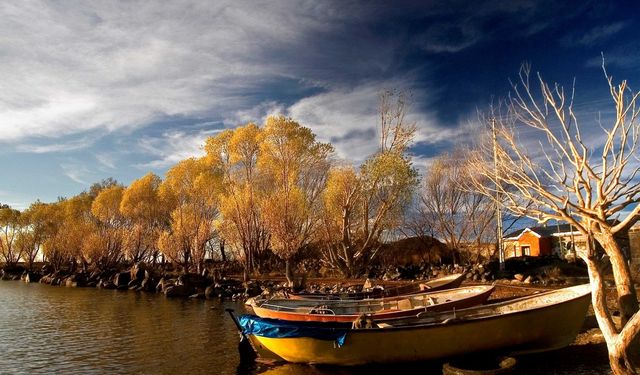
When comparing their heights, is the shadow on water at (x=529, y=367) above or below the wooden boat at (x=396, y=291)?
below

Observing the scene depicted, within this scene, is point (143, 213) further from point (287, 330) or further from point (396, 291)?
point (287, 330)

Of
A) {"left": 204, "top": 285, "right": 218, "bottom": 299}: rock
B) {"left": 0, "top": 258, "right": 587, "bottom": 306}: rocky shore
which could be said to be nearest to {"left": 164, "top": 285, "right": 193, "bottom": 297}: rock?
{"left": 0, "top": 258, "right": 587, "bottom": 306}: rocky shore

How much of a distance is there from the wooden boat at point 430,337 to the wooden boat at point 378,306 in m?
2.85

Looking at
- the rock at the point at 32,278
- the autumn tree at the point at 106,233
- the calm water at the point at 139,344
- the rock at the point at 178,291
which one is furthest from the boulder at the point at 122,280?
the rock at the point at 32,278

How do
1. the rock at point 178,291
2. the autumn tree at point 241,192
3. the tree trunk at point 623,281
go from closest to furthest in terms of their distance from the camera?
the tree trunk at point 623,281 < the rock at point 178,291 < the autumn tree at point 241,192

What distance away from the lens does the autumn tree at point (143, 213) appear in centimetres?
5712

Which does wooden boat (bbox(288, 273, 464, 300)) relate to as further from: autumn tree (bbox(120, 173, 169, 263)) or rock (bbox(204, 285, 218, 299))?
autumn tree (bbox(120, 173, 169, 263))

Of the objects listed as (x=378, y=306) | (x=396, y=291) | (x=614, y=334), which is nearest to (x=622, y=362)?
(x=614, y=334)

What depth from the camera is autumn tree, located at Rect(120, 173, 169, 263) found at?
187 feet

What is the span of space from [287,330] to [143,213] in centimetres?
4891

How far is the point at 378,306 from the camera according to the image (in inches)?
727

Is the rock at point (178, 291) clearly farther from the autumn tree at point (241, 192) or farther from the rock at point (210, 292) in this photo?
the autumn tree at point (241, 192)

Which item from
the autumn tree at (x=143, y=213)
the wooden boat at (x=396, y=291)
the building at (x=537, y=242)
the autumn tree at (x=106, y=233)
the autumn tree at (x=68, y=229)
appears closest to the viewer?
the wooden boat at (x=396, y=291)

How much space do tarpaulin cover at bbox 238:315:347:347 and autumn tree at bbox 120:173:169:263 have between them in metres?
45.1
